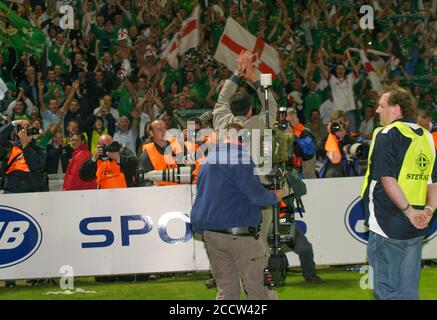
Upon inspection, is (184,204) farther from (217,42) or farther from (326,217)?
(217,42)

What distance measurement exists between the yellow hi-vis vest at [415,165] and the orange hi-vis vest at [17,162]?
7.09 meters

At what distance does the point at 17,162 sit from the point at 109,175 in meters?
1.34

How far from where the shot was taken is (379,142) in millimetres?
7281

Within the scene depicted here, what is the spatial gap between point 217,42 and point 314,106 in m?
2.52

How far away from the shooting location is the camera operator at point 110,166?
1298cm

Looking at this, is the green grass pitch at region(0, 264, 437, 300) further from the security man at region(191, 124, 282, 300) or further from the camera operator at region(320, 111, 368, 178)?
the security man at region(191, 124, 282, 300)

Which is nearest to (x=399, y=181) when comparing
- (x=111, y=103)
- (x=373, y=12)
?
(x=111, y=103)

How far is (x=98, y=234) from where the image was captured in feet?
40.3

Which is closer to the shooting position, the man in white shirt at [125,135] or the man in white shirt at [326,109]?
the man in white shirt at [125,135]

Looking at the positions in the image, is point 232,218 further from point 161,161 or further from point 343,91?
point 343,91

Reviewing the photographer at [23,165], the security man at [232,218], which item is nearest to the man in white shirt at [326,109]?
the photographer at [23,165]

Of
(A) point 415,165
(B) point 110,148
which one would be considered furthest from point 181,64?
(A) point 415,165

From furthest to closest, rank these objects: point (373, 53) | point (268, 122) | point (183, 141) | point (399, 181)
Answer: point (373, 53)
point (183, 141)
point (268, 122)
point (399, 181)

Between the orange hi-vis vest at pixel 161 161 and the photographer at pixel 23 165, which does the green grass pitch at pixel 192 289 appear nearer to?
the photographer at pixel 23 165
